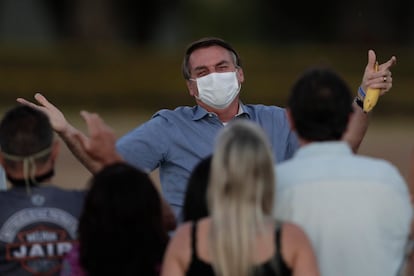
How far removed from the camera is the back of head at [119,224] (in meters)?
5.20

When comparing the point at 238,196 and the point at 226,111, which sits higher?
the point at 238,196

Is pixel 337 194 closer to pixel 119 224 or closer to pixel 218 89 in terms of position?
pixel 119 224

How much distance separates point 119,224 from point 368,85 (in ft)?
7.26

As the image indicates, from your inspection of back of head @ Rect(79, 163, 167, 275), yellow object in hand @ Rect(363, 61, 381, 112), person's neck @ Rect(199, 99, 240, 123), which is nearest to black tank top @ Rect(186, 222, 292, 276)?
back of head @ Rect(79, 163, 167, 275)

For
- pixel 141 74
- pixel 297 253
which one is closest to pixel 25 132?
pixel 297 253

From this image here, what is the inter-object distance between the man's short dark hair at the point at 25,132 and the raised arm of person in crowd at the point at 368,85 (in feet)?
6.00

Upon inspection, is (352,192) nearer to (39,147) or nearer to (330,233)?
(330,233)

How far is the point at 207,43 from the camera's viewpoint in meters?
7.49

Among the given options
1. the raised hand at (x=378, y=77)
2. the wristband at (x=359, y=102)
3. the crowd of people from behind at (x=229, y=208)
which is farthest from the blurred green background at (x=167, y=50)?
the crowd of people from behind at (x=229, y=208)

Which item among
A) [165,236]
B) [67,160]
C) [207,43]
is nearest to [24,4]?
[67,160]

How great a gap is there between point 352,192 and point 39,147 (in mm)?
1384

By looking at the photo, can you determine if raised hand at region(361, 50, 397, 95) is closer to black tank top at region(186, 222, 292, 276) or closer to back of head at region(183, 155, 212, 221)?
back of head at region(183, 155, 212, 221)

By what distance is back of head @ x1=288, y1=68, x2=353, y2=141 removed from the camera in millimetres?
5387

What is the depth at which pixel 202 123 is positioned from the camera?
7281 millimetres
